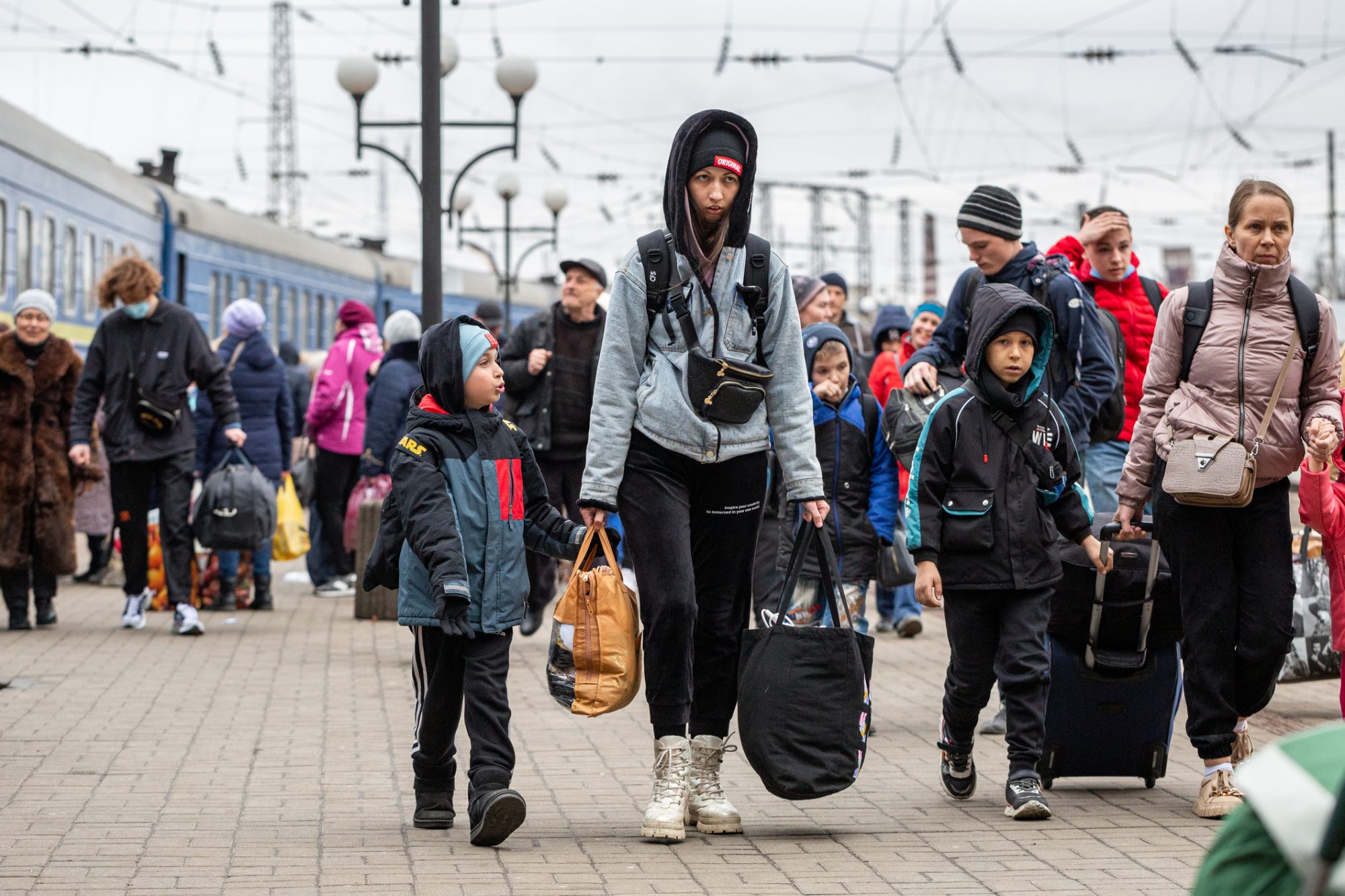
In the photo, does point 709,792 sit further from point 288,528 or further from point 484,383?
point 288,528

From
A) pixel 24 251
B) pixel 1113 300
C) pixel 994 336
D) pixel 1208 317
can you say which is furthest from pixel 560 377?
pixel 24 251

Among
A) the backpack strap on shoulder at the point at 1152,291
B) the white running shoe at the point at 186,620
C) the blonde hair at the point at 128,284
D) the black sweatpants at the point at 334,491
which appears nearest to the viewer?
the backpack strap on shoulder at the point at 1152,291

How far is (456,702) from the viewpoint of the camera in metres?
5.93

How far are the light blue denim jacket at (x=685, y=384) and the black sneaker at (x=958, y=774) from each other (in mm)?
1147

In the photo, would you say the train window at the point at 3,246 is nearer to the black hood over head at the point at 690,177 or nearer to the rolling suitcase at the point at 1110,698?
the black hood over head at the point at 690,177

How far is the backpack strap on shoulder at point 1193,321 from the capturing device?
6.26 m

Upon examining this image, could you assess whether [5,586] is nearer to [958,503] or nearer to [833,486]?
[833,486]

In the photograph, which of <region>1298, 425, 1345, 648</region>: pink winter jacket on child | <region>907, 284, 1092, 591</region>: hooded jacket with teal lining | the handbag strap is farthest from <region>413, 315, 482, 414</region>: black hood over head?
<region>1298, 425, 1345, 648</region>: pink winter jacket on child

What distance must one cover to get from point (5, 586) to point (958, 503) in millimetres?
7053

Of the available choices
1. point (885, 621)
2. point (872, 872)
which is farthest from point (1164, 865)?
point (885, 621)

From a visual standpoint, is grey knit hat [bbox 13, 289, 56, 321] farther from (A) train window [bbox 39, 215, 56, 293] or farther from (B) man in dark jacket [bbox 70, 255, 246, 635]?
(A) train window [bbox 39, 215, 56, 293]

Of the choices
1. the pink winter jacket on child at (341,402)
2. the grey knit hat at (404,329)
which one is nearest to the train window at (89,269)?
the pink winter jacket on child at (341,402)

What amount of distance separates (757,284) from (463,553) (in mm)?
1219

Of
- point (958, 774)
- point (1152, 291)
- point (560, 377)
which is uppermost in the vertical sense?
point (1152, 291)
